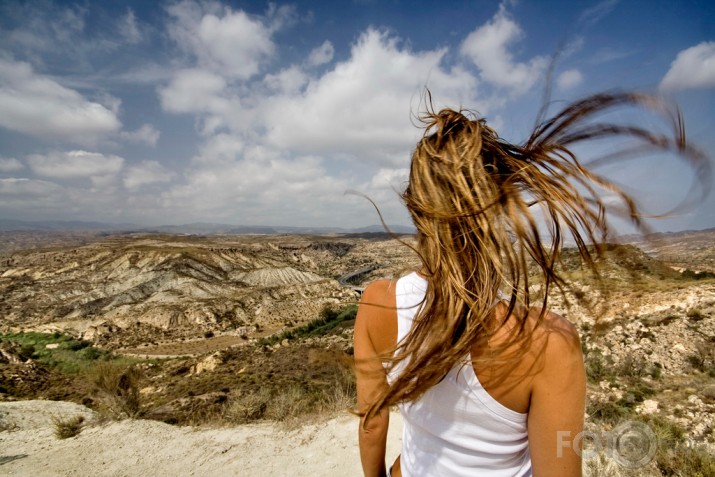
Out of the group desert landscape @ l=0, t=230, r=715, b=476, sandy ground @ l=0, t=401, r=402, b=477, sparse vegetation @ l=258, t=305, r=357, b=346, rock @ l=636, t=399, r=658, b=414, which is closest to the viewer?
desert landscape @ l=0, t=230, r=715, b=476

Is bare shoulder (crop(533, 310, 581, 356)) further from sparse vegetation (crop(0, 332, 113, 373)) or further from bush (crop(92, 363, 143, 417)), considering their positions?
sparse vegetation (crop(0, 332, 113, 373))

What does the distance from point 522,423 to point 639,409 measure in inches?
328

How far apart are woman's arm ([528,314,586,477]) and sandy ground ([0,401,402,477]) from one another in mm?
5254

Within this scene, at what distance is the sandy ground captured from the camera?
18.4ft

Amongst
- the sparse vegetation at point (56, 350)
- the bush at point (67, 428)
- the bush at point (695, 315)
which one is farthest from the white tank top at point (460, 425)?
the sparse vegetation at point (56, 350)

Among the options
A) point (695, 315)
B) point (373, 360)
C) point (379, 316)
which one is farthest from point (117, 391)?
point (695, 315)

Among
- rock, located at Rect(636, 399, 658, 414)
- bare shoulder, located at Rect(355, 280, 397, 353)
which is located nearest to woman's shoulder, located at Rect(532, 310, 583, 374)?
bare shoulder, located at Rect(355, 280, 397, 353)

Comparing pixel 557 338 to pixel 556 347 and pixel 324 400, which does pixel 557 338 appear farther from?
pixel 324 400

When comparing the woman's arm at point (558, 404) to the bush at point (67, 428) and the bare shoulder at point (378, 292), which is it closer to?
the bare shoulder at point (378, 292)

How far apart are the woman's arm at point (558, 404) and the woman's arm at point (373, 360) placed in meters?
0.39

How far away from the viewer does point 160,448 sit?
6477mm

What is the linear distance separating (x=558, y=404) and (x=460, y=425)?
0.89ft

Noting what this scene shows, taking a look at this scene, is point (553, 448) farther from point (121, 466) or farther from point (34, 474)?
point (34, 474)

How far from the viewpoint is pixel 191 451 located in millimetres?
6258
